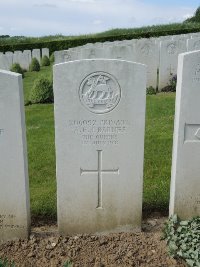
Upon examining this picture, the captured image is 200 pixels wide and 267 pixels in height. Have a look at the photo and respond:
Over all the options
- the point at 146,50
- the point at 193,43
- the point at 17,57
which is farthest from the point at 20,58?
the point at 193,43

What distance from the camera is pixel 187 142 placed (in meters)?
3.35

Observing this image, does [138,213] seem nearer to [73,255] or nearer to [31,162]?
[73,255]

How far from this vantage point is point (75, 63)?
305cm

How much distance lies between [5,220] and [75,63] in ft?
5.36

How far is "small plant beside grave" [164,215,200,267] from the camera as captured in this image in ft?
10.1

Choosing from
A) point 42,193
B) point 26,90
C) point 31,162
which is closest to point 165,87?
point 26,90

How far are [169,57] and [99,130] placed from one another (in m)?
7.07

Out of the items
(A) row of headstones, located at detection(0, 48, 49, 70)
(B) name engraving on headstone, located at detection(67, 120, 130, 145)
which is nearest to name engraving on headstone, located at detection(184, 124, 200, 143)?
(B) name engraving on headstone, located at detection(67, 120, 130, 145)

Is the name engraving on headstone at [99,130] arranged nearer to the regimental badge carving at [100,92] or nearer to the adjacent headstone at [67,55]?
the regimental badge carving at [100,92]

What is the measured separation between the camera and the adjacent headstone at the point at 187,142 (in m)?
3.17

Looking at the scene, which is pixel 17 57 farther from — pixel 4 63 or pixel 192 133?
pixel 192 133

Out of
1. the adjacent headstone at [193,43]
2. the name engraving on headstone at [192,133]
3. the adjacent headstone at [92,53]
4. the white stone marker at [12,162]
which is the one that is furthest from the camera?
the adjacent headstone at [92,53]

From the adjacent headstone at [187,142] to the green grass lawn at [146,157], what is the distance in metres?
0.48

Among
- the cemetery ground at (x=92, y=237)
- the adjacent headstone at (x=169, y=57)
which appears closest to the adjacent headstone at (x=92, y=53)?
the adjacent headstone at (x=169, y=57)
